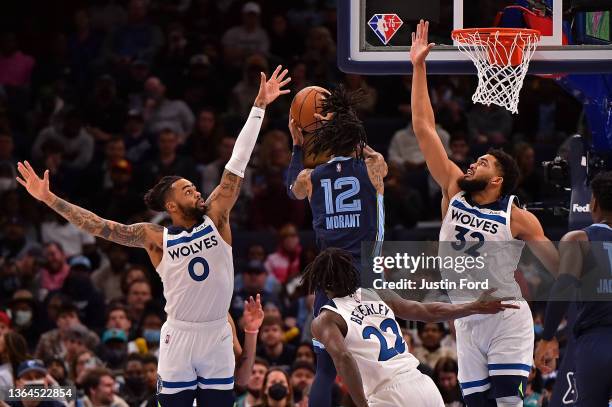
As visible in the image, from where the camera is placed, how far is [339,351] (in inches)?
279

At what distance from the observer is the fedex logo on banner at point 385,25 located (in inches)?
349

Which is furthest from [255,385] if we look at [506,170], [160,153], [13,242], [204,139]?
[204,139]

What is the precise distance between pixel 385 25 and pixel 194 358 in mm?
2718

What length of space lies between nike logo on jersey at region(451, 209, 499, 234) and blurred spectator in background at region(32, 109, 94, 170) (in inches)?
314

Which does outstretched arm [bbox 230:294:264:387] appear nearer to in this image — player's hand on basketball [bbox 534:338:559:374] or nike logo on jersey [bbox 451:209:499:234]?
nike logo on jersey [bbox 451:209:499:234]

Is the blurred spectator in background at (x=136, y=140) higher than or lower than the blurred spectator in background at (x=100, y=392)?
higher

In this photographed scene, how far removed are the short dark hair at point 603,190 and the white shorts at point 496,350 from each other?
32.9 inches

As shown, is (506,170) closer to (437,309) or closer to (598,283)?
(598,283)

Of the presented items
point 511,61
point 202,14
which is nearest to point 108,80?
point 202,14

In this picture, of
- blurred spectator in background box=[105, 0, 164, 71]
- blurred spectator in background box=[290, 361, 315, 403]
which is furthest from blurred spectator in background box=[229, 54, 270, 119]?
blurred spectator in background box=[290, 361, 315, 403]

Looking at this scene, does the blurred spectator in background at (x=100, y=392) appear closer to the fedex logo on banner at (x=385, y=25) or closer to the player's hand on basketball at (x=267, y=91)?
the player's hand on basketball at (x=267, y=91)

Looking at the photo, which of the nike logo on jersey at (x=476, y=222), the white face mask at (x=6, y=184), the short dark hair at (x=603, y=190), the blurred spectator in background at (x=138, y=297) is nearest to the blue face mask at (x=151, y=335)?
A: the blurred spectator in background at (x=138, y=297)

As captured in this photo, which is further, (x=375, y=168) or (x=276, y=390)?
(x=276, y=390)

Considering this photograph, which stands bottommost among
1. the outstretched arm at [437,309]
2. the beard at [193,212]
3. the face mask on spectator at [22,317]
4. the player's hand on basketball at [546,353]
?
the face mask on spectator at [22,317]
